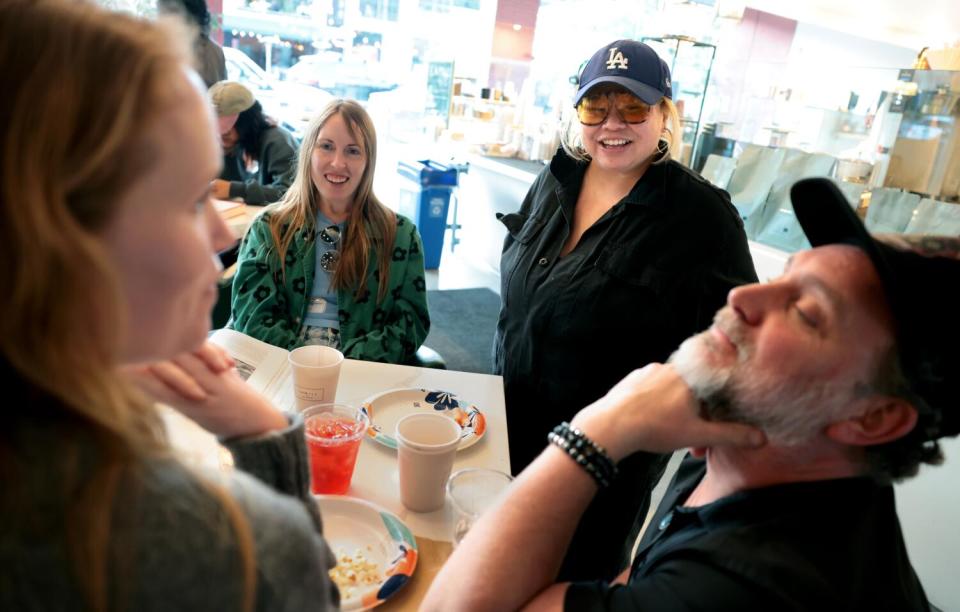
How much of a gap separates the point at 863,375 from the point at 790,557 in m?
0.30

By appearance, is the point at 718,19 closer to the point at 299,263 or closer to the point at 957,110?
the point at 957,110

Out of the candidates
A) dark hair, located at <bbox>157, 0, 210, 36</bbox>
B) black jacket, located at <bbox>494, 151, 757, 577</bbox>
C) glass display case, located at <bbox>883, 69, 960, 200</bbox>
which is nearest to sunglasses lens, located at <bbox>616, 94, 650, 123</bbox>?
black jacket, located at <bbox>494, 151, 757, 577</bbox>

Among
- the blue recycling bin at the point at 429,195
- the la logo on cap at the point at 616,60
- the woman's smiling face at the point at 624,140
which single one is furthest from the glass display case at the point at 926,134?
the blue recycling bin at the point at 429,195

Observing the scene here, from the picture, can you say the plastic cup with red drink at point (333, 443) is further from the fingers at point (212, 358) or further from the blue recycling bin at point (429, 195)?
the blue recycling bin at point (429, 195)

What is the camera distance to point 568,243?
198cm

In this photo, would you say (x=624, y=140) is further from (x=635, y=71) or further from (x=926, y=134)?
(x=926, y=134)

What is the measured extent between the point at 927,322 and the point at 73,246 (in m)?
1.04

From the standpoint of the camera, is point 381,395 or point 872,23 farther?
point 872,23

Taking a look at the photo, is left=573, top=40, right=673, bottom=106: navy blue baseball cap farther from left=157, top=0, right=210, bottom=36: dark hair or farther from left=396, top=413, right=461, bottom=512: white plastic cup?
left=157, top=0, right=210, bottom=36: dark hair

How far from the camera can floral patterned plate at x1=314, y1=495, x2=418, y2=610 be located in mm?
1008

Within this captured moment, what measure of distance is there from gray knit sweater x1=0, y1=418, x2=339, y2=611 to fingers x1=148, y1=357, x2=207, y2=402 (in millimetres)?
311

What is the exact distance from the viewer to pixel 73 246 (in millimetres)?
432

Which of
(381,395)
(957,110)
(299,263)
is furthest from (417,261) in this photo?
(957,110)

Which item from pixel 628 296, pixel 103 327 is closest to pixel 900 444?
pixel 628 296
